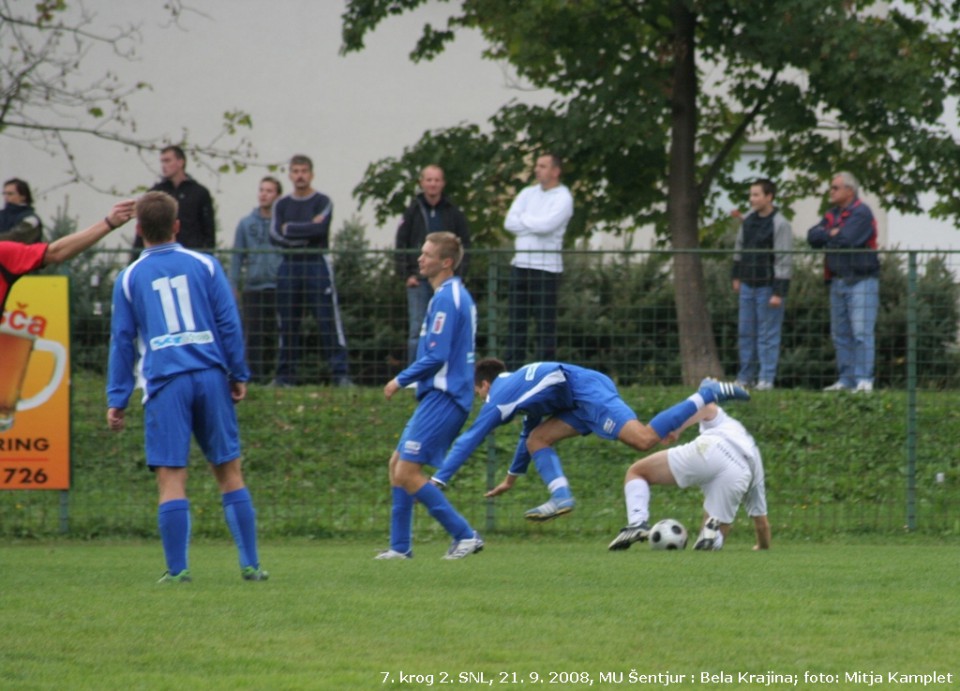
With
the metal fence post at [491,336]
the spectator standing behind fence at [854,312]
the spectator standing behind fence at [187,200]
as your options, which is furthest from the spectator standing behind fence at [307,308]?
the spectator standing behind fence at [854,312]

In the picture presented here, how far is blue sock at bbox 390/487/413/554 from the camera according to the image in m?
10.3

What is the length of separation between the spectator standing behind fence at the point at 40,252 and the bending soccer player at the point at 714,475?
14.9 ft

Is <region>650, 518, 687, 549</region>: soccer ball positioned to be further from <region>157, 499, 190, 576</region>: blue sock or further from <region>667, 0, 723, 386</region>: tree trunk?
<region>667, 0, 723, 386</region>: tree trunk

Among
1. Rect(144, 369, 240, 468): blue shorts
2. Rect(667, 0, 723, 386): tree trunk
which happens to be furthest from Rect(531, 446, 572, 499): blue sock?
Rect(667, 0, 723, 386): tree trunk

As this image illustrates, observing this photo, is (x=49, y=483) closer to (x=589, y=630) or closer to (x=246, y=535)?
(x=246, y=535)

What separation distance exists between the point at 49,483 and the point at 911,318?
23.2 feet

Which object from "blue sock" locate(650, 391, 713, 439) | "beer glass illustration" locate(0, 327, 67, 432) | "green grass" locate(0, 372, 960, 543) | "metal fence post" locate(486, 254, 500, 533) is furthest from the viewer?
→ "green grass" locate(0, 372, 960, 543)

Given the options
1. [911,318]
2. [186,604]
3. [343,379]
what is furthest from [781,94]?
[186,604]

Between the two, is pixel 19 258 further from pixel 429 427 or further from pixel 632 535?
pixel 632 535

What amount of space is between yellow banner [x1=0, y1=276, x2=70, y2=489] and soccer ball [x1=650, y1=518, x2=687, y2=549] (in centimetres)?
472

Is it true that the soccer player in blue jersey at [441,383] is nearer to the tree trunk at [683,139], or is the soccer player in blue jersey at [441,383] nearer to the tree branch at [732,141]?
the tree trunk at [683,139]

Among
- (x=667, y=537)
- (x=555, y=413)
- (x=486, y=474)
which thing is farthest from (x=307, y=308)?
(x=667, y=537)

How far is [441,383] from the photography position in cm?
1002

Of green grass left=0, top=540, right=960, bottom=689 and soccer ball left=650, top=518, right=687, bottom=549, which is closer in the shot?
green grass left=0, top=540, right=960, bottom=689
